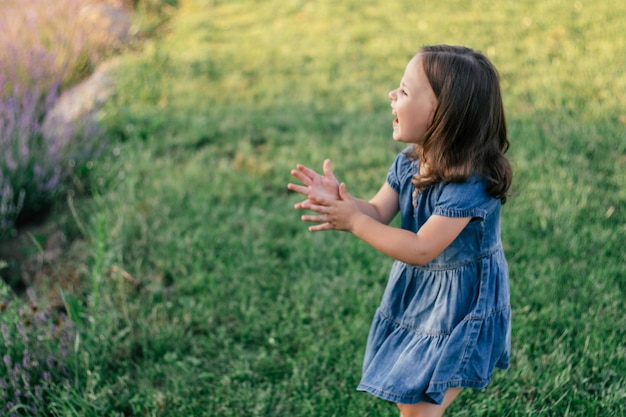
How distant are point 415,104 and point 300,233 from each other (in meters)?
1.96

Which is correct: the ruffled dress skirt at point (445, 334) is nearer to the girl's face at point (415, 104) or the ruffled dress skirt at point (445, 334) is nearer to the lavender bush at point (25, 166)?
the girl's face at point (415, 104)

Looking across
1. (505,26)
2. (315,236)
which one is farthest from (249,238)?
(505,26)

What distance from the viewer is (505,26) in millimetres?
6539

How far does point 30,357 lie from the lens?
106 inches

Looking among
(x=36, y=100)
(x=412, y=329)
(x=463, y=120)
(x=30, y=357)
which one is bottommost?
(x=30, y=357)

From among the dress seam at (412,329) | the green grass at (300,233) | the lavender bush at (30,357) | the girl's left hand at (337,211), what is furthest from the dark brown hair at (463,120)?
the lavender bush at (30,357)

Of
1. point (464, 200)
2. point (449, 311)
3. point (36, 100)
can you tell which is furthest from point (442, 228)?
point (36, 100)

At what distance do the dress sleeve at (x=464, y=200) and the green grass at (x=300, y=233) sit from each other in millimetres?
997

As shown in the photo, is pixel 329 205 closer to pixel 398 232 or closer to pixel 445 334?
pixel 398 232

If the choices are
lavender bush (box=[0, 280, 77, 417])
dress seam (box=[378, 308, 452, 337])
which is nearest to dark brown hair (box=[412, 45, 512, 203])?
dress seam (box=[378, 308, 452, 337])

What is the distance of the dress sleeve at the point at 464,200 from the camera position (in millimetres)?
1909

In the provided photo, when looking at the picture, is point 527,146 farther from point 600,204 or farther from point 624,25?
point 624,25

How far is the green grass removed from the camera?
2.71 m

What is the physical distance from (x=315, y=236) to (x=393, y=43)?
3.51 metres
